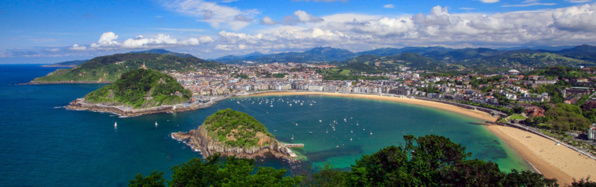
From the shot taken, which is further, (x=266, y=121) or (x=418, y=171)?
(x=266, y=121)

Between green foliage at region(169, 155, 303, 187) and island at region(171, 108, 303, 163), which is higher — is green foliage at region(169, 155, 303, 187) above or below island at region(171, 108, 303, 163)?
above

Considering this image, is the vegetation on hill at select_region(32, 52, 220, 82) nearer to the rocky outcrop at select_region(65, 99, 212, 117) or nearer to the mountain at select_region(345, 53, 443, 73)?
the rocky outcrop at select_region(65, 99, 212, 117)

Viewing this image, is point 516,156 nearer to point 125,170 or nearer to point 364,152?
point 364,152

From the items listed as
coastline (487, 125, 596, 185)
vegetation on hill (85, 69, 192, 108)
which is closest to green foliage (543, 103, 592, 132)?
coastline (487, 125, 596, 185)

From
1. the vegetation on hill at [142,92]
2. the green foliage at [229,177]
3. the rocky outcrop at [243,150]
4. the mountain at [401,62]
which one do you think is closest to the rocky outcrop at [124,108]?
the vegetation on hill at [142,92]

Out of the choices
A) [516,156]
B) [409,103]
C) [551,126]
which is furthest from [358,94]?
[516,156]
